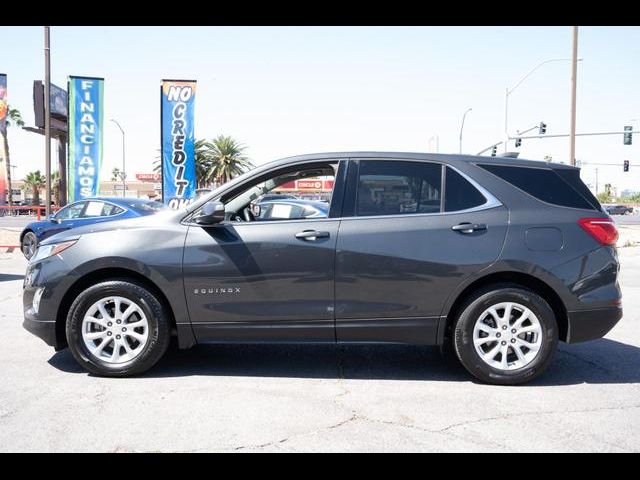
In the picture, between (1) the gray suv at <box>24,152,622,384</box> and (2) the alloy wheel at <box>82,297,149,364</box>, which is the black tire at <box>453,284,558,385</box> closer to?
(1) the gray suv at <box>24,152,622,384</box>

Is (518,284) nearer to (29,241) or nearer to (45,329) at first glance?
(45,329)

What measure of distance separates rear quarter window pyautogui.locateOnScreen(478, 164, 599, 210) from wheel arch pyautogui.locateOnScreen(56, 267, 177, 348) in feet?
9.19

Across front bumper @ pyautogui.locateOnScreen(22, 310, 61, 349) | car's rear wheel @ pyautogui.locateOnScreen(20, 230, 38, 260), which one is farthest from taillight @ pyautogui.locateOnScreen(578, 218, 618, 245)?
car's rear wheel @ pyautogui.locateOnScreen(20, 230, 38, 260)

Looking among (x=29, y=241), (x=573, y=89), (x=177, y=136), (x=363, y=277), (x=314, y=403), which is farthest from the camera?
(x=573, y=89)

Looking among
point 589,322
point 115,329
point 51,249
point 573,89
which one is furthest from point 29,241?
point 573,89

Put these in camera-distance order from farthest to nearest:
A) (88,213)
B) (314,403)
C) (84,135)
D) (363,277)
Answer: (84,135)
(88,213)
(363,277)
(314,403)

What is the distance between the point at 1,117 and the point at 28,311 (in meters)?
22.7

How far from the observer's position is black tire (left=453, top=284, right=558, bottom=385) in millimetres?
4406

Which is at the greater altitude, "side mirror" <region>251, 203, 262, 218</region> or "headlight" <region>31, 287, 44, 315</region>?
"side mirror" <region>251, 203, 262, 218</region>

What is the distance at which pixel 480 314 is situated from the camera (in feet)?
14.5

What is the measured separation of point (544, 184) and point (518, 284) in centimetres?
85

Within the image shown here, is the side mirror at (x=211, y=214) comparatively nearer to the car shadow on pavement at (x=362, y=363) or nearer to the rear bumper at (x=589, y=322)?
the car shadow on pavement at (x=362, y=363)
